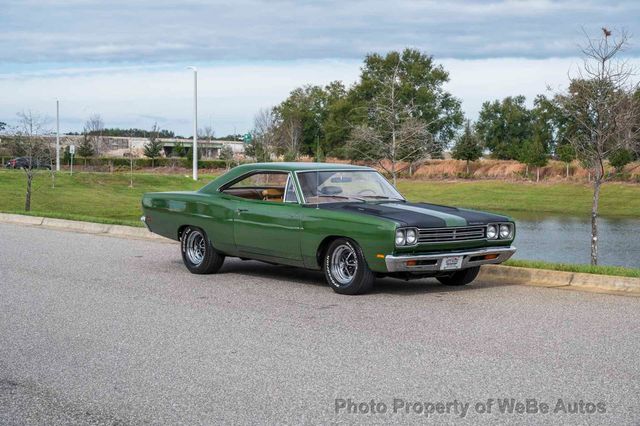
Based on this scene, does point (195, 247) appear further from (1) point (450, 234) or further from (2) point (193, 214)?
(1) point (450, 234)

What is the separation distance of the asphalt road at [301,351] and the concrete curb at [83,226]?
19.5 ft

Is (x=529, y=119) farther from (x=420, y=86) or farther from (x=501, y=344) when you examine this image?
(x=501, y=344)

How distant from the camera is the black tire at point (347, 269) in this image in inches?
399

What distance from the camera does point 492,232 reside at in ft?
34.9

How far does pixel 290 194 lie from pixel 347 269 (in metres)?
1.39

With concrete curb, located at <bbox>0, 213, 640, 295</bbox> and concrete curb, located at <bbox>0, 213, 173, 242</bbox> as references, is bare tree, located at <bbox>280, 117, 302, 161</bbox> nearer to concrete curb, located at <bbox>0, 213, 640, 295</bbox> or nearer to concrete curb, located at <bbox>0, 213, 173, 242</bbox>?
concrete curb, located at <bbox>0, 213, 173, 242</bbox>

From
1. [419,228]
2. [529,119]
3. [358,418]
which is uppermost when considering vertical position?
[529,119]

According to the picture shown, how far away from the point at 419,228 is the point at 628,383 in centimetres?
393

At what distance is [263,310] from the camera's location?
939 cm

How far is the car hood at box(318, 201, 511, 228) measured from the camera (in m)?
10.0

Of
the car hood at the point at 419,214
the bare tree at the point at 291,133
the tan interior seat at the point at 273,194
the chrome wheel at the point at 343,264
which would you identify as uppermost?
the bare tree at the point at 291,133

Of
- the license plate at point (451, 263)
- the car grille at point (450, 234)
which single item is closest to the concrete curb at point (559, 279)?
the car grille at point (450, 234)

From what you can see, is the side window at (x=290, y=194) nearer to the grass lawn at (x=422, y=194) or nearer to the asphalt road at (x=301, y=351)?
the asphalt road at (x=301, y=351)

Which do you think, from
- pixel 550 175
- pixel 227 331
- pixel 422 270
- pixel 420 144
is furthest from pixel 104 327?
pixel 550 175
